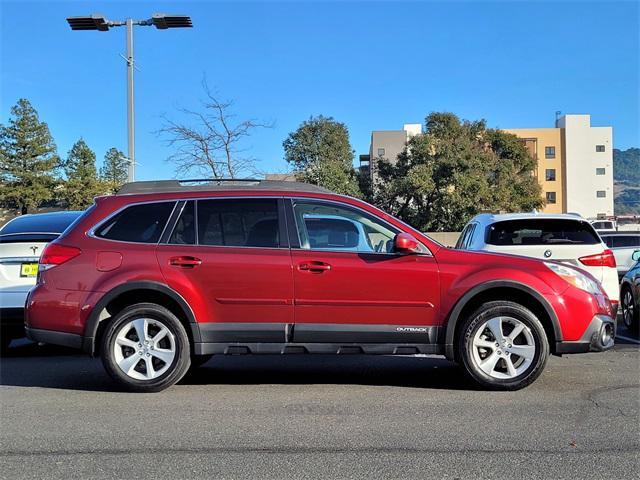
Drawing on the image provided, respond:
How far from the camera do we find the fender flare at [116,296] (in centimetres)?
557

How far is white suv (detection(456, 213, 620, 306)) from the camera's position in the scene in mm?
7672

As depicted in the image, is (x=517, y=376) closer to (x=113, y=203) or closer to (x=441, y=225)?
(x=113, y=203)

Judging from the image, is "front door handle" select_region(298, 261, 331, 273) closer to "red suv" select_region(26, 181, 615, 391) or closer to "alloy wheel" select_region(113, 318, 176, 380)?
"red suv" select_region(26, 181, 615, 391)

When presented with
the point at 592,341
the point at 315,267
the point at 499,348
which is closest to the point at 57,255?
the point at 315,267

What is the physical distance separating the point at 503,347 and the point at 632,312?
5.20 m

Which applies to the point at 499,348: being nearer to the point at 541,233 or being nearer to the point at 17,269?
the point at 541,233

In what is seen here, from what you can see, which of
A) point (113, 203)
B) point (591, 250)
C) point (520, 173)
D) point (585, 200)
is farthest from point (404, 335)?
point (585, 200)

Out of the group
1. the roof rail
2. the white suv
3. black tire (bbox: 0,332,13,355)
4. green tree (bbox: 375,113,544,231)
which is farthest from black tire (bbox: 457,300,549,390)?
green tree (bbox: 375,113,544,231)

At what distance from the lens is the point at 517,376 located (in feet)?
18.1

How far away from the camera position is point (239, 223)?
228 inches

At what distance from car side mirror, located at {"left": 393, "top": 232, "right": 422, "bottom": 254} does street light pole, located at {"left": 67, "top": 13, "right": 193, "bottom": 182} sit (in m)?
8.78

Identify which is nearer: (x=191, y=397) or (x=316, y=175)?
(x=191, y=397)

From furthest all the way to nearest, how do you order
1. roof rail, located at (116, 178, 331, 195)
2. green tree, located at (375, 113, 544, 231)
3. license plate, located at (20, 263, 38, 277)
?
green tree, located at (375, 113, 544, 231), license plate, located at (20, 263, 38, 277), roof rail, located at (116, 178, 331, 195)

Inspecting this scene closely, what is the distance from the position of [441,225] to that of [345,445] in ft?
119
